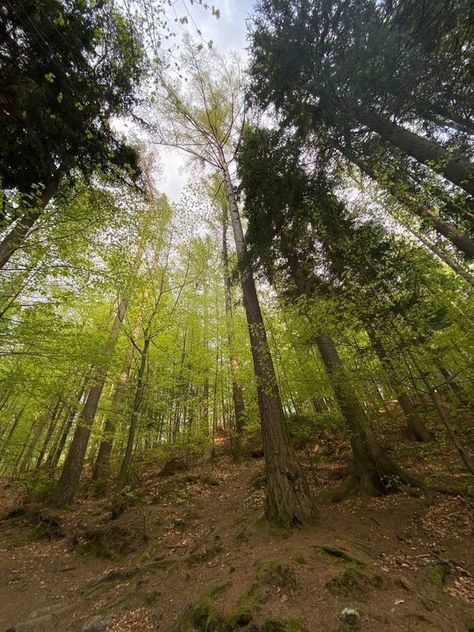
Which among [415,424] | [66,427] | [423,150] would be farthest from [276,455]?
[66,427]

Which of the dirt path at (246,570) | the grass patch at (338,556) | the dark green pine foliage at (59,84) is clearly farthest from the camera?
the dark green pine foliage at (59,84)

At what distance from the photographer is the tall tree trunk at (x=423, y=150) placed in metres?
5.02

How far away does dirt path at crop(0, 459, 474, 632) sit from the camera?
9.31 feet

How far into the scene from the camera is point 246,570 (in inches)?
145

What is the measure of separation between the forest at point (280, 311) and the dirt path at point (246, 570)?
1.2 inches

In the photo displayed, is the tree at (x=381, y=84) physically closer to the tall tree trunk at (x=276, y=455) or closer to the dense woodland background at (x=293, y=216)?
the dense woodland background at (x=293, y=216)

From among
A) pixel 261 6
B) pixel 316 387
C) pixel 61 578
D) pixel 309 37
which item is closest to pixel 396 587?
pixel 316 387

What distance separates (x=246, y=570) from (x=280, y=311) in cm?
569

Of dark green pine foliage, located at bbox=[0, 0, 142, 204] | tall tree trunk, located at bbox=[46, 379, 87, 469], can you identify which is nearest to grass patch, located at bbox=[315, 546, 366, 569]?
dark green pine foliage, located at bbox=[0, 0, 142, 204]

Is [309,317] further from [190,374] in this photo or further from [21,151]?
[21,151]

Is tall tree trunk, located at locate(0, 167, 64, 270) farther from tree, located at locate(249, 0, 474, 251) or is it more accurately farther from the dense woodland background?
tree, located at locate(249, 0, 474, 251)

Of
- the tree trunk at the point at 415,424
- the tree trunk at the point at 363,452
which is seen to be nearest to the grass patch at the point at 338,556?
the tree trunk at the point at 363,452

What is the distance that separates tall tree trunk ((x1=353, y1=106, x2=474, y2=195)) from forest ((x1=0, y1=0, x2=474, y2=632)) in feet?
0.16

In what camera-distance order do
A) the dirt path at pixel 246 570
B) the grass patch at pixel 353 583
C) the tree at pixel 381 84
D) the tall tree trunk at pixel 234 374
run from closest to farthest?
the dirt path at pixel 246 570
the grass patch at pixel 353 583
the tree at pixel 381 84
the tall tree trunk at pixel 234 374
